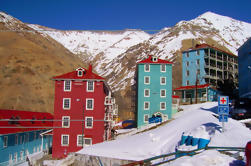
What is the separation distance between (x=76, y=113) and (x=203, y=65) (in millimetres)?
46167

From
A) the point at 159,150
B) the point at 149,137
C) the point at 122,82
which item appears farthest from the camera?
the point at 122,82

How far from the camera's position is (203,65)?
77125 mm

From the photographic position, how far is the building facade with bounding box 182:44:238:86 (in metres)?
77.9

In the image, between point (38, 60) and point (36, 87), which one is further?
point (38, 60)

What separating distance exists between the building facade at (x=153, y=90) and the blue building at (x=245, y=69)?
1418 cm

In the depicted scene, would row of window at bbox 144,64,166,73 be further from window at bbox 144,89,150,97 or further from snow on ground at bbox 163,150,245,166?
snow on ground at bbox 163,150,245,166

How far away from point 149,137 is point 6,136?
852 inches

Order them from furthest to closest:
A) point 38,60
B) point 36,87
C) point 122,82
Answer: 1. point 122,82
2. point 38,60
3. point 36,87

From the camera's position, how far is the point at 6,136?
40.3 meters

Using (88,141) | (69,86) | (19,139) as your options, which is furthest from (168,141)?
(19,139)

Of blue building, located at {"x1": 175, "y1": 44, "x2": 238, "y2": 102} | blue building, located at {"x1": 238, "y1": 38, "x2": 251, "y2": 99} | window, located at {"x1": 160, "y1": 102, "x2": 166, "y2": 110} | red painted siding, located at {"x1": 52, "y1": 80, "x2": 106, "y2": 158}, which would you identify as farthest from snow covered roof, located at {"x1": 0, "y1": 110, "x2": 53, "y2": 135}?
blue building, located at {"x1": 238, "y1": 38, "x2": 251, "y2": 99}

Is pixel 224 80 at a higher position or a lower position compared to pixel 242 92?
higher

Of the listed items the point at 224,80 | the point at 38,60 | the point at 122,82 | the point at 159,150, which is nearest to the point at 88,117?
the point at 159,150

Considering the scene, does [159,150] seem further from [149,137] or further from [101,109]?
[101,109]
